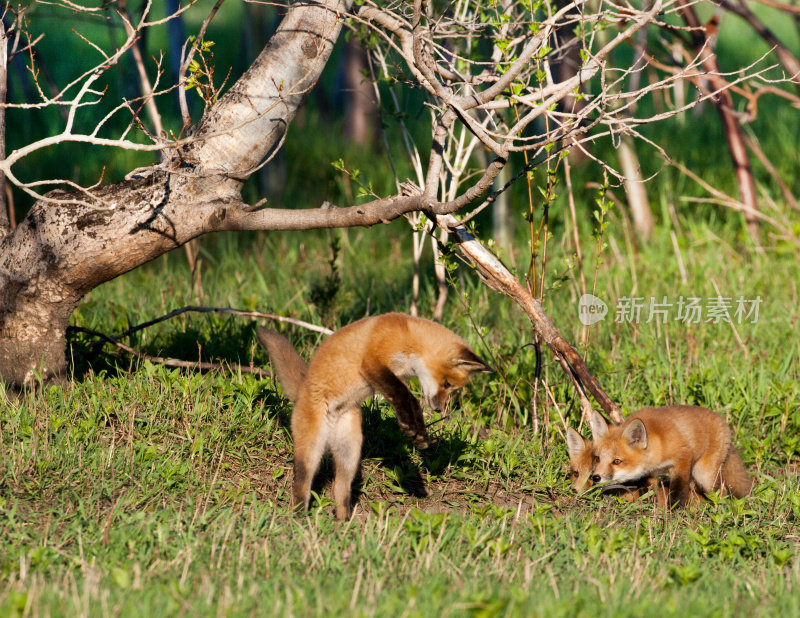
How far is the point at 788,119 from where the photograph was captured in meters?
13.8

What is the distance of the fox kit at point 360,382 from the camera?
4430 mm

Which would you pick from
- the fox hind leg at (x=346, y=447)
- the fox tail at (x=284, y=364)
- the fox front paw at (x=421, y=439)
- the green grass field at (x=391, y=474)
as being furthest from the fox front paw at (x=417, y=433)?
the fox tail at (x=284, y=364)

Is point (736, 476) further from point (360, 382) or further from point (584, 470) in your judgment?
point (360, 382)

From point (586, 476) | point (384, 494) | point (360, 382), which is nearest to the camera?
point (360, 382)

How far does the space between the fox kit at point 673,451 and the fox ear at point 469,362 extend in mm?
1315

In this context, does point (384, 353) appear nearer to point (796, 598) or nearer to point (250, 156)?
point (250, 156)

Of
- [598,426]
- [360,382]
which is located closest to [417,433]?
[360,382]

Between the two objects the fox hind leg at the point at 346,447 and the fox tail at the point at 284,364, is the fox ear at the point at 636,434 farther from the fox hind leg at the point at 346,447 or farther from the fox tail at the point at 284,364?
the fox tail at the point at 284,364

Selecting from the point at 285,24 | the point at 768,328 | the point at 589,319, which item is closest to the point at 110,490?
the point at 285,24

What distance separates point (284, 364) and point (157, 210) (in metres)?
1.15

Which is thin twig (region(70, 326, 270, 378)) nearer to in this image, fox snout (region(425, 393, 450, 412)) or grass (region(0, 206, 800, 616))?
grass (region(0, 206, 800, 616))

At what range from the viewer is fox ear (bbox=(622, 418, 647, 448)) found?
5172mm

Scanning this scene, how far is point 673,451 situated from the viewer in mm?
5410

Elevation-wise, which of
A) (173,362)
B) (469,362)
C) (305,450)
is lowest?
(305,450)
